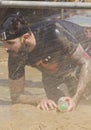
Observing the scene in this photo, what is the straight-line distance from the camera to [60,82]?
4.95 metres

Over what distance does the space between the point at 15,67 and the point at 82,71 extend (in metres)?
0.73

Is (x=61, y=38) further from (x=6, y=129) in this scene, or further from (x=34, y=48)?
(x=6, y=129)

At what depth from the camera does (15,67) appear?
4523 millimetres

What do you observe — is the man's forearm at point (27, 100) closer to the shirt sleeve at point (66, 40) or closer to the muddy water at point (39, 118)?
the muddy water at point (39, 118)

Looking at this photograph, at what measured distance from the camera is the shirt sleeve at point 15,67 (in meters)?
4.47

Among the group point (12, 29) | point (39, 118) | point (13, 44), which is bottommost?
point (39, 118)

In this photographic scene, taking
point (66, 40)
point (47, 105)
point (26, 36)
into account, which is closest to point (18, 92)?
point (47, 105)

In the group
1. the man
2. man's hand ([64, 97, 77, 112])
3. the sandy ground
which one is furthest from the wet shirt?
man's hand ([64, 97, 77, 112])

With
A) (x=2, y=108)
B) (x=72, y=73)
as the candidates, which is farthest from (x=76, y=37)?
(x=2, y=108)

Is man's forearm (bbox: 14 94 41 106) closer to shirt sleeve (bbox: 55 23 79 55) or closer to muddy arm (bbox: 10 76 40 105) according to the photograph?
muddy arm (bbox: 10 76 40 105)

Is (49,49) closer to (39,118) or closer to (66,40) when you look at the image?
(66,40)

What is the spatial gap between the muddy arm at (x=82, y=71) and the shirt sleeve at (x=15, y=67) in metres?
0.57

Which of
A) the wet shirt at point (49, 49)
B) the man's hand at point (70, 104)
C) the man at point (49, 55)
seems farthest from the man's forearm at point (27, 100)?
the man's hand at point (70, 104)

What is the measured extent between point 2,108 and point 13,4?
42.5 inches
